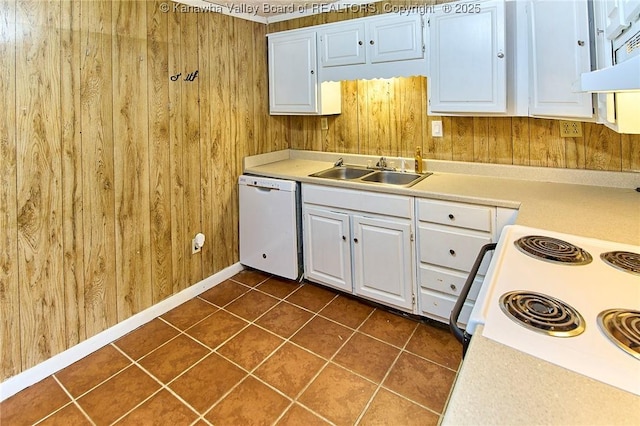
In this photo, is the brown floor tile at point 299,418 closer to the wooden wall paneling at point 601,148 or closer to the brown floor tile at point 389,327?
the brown floor tile at point 389,327

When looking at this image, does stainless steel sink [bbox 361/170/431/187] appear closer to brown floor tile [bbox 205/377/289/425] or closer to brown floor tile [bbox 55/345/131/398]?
brown floor tile [bbox 205/377/289/425]

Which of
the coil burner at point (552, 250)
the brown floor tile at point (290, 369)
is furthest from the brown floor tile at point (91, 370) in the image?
the coil burner at point (552, 250)

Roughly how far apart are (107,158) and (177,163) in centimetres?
52

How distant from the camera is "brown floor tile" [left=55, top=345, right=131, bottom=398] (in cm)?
201

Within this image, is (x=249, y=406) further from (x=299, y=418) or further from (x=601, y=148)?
(x=601, y=148)

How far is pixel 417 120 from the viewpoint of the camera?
2.90 metres

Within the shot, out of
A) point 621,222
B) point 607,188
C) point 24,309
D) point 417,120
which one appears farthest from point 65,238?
point 607,188

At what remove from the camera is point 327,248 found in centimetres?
285

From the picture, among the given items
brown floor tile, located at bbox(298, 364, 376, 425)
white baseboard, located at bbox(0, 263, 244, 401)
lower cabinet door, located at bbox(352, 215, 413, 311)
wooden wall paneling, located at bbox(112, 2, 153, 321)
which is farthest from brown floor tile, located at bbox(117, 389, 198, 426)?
lower cabinet door, located at bbox(352, 215, 413, 311)

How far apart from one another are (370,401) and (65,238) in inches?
74.0

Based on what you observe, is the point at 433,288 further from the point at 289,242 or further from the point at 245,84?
the point at 245,84

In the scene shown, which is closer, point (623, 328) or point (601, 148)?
Answer: point (623, 328)

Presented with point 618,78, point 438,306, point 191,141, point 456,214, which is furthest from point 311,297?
point 618,78

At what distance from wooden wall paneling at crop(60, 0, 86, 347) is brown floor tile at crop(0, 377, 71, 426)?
27 cm
